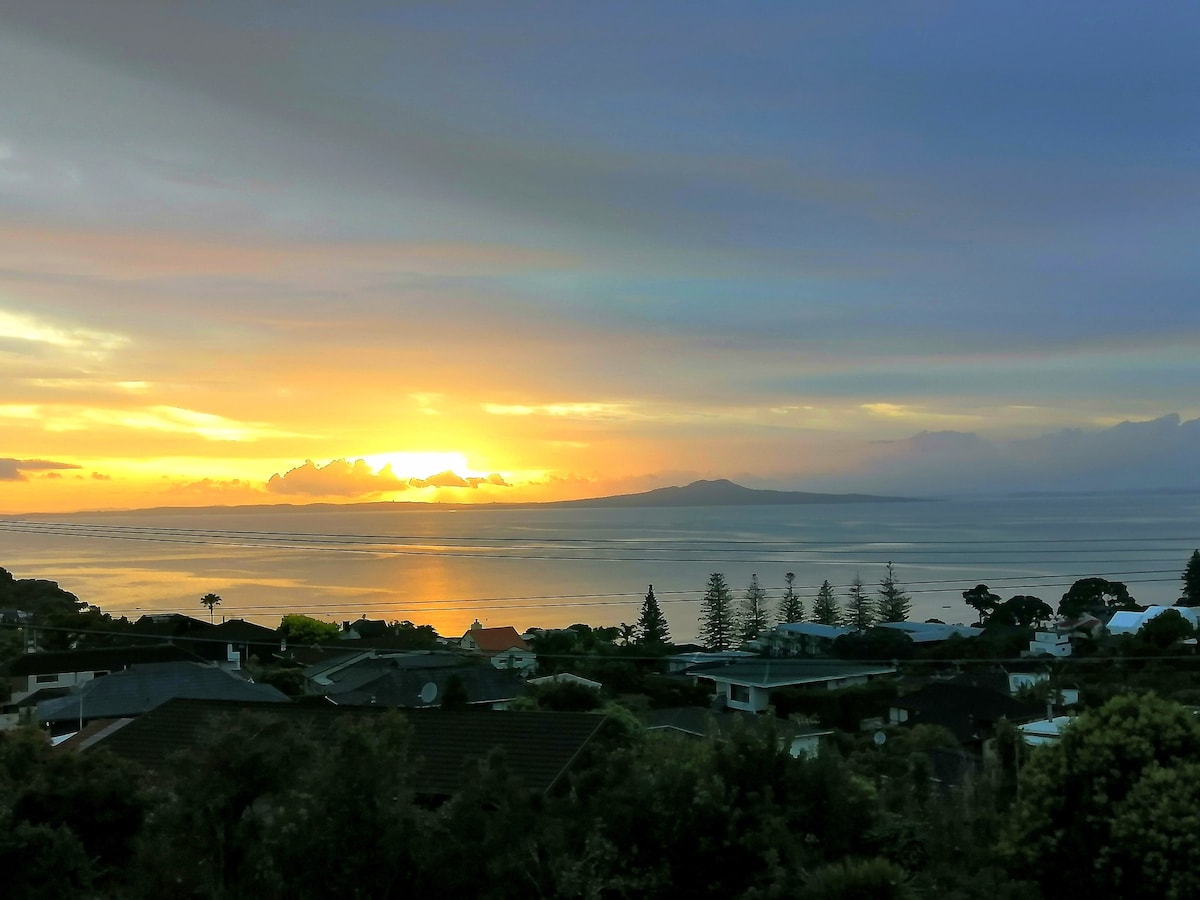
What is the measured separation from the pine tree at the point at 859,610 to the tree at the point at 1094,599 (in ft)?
30.0

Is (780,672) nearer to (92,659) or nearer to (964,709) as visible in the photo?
(964,709)

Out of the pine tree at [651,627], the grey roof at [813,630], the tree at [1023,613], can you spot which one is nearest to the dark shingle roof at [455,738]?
the grey roof at [813,630]

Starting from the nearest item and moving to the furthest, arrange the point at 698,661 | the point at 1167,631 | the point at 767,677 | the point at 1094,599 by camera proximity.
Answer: the point at 767,677 → the point at 1167,631 → the point at 698,661 → the point at 1094,599

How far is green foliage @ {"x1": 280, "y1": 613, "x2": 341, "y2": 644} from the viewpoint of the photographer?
135 ft

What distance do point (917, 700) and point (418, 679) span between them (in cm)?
1348

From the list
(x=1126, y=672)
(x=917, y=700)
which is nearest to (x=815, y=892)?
(x=917, y=700)

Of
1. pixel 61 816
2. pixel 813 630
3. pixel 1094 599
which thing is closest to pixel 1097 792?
pixel 61 816

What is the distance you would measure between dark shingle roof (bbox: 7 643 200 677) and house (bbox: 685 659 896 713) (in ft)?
56.4

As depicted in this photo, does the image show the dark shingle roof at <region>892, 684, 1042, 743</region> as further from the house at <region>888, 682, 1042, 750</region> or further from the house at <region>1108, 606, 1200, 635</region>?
the house at <region>1108, 606, 1200, 635</region>

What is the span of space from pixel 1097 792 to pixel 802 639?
116 ft

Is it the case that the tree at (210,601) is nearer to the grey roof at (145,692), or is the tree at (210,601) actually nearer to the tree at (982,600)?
the grey roof at (145,692)

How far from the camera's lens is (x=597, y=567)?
82250 mm

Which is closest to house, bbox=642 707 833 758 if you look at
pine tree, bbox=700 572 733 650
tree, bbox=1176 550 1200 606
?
pine tree, bbox=700 572 733 650

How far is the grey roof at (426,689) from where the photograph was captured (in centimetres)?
2412
